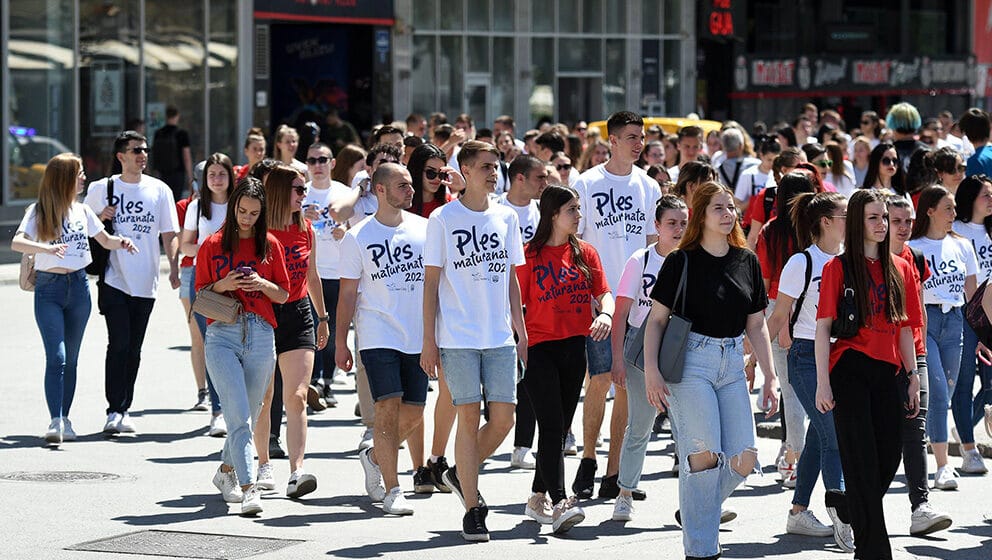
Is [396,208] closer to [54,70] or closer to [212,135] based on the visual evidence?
[54,70]

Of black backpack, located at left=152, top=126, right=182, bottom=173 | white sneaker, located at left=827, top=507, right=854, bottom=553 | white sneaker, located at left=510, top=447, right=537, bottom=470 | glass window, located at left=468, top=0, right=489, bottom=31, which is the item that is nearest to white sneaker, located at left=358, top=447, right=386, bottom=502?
white sneaker, located at left=510, top=447, right=537, bottom=470

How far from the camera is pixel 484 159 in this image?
877cm

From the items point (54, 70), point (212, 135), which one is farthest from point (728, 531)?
point (212, 135)

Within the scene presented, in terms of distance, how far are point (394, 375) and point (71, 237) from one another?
3300 millimetres

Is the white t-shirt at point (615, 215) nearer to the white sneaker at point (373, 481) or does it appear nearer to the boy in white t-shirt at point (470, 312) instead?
the boy in white t-shirt at point (470, 312)

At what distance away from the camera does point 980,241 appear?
10.5m

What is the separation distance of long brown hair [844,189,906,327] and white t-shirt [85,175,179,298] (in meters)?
5.71

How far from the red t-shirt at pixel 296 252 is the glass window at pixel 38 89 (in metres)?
19.2

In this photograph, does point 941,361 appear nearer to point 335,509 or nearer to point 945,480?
point 945,480

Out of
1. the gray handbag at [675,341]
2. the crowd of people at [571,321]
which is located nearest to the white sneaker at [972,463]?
the crowd of people at [571,321]

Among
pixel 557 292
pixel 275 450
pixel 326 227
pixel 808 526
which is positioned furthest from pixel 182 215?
pixel 808 526

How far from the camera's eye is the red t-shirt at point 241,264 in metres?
9.38

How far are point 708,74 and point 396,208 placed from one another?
35076 mm

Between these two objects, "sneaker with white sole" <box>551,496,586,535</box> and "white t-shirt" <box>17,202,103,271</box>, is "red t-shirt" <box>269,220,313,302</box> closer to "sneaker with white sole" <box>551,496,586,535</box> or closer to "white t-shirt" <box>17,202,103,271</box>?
"white t-shirt" <box>17,202,103,271</box>
